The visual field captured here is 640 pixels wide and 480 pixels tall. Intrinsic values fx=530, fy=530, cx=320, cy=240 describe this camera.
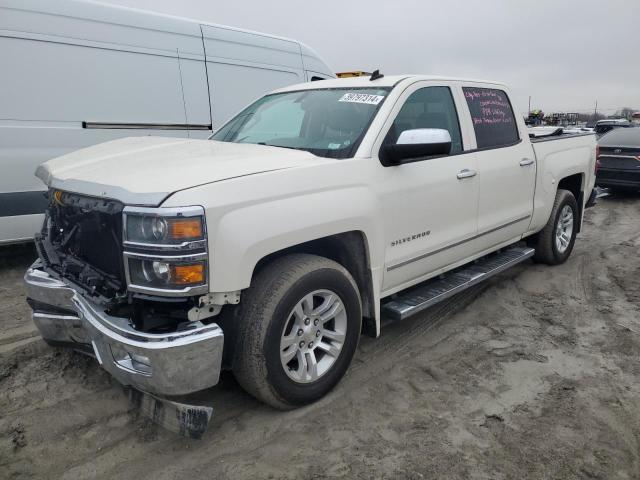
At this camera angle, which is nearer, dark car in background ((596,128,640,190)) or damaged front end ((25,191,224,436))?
damaged front end ((25,191,224,436))

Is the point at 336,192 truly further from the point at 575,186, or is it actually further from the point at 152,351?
the point at 575,186

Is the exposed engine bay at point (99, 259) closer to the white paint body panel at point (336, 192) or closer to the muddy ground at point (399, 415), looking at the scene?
the white paint body panel at point (336, 192)

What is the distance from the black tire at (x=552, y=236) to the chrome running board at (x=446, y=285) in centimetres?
54

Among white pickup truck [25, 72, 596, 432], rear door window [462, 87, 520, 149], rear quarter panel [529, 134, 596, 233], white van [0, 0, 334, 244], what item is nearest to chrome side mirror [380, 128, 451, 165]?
white pickup truck [25, 72, 596, 432]

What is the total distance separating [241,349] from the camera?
2688 mm

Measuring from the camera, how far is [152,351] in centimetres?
238

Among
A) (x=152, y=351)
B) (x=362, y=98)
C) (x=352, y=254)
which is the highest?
(x=362, y=98)

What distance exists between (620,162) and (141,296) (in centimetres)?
1076

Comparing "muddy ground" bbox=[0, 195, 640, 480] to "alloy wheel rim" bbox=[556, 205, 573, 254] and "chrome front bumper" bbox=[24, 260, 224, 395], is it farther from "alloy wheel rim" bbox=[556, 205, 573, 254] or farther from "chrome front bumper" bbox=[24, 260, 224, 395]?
"alloy wheel rim" bbox=[556, 205, 573, 254]

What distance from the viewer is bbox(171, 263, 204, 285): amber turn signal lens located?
2404mm

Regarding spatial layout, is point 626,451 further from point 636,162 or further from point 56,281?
point 636,162

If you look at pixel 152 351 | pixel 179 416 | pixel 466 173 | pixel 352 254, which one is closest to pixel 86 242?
pixel 152 351

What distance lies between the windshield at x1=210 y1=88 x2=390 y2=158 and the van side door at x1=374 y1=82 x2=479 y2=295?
0.18m

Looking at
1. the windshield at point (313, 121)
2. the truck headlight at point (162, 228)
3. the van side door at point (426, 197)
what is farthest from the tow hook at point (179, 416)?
the windshield at point (313, 121)
